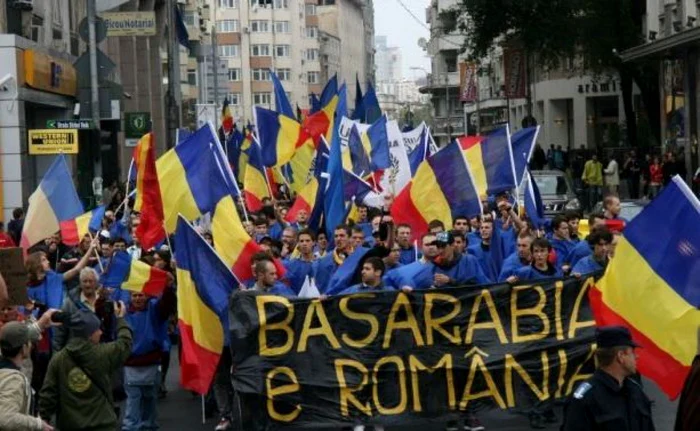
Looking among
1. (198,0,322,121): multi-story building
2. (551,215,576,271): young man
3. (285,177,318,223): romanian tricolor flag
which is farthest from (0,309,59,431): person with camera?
(198,0,322,121): multi-story building

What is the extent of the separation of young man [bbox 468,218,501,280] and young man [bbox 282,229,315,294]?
150cm

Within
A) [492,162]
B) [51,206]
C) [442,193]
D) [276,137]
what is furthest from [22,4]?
[442,193]

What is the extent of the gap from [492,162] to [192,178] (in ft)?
12.8

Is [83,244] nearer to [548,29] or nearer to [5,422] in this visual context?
[5,422]

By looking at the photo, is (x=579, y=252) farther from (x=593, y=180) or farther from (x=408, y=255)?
(x=593, y=180)

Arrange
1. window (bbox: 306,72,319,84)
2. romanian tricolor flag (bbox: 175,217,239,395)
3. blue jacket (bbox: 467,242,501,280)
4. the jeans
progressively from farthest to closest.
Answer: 1. window (bbox: 306,72,319,84)
2. blue jacket (bbox: 467,242,501,280)
3. romanian tricolor flag (bbox: 175,217,239,395)
4. the jeans

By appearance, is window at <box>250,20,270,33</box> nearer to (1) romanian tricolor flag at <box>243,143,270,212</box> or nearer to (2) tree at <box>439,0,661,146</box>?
(2) tree at <box>439,0,661,146</box>

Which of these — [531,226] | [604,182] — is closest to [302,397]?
[531,226]

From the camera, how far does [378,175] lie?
848 inches

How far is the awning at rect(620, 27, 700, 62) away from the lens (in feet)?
120

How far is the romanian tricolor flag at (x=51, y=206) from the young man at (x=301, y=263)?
241 cm

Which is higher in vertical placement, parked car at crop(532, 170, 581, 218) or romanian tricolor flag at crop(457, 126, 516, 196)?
romanian tricolor flag at crop(457, 126, 516, 196)

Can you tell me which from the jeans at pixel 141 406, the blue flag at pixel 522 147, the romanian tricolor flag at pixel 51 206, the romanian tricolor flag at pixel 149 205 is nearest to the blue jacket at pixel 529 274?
the jeans at pixel 141 406

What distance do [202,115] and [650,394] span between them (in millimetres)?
32811
